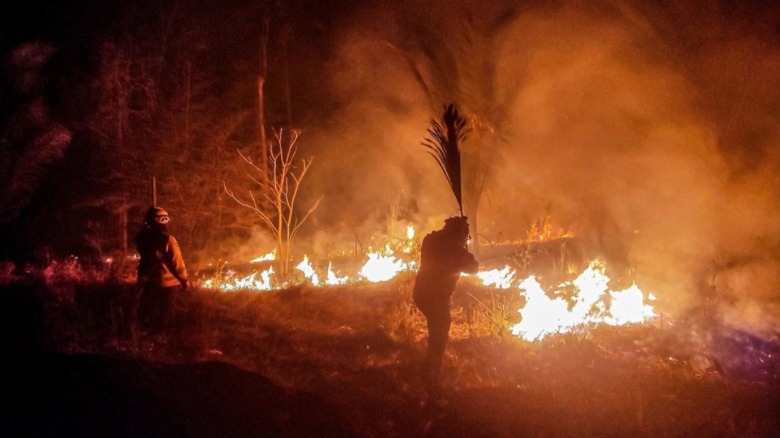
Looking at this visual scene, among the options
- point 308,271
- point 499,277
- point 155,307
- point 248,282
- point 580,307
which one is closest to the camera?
point 155,307

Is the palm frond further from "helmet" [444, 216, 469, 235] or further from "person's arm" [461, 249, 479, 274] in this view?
"person's arm" [461, 249, 479, 274]

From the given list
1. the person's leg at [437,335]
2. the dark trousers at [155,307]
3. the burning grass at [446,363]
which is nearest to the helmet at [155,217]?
the dark trousers at [155,307]

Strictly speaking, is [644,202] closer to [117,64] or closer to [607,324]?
[607,324]

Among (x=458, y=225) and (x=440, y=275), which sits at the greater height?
(x=458, y=225)

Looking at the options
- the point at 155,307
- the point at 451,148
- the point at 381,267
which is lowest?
the point at 155,307

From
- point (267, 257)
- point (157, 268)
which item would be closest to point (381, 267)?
point (267, 257)

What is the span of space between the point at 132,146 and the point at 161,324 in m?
6.93

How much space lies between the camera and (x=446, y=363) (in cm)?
710

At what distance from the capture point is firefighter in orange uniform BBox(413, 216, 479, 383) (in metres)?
6.54

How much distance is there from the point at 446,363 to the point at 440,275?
112 cm

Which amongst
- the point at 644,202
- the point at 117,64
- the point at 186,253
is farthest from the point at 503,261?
the point at 117,64

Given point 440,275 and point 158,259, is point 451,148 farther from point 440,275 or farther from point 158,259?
point 158,259

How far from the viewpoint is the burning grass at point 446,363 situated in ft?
19.9

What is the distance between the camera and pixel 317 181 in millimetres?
18578
